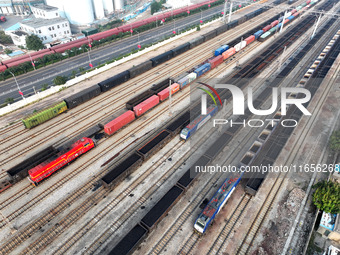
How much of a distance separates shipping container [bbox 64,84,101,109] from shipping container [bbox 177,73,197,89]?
80.0ft

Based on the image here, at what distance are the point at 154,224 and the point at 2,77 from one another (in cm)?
7435

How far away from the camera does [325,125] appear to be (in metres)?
54.0

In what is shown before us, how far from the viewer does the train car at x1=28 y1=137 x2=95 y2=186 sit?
38.9 m

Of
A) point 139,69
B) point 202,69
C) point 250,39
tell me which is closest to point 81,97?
point 139,69

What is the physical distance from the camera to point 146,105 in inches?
2200

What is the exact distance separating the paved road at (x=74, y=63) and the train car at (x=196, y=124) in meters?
50.9

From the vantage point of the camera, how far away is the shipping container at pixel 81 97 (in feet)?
191

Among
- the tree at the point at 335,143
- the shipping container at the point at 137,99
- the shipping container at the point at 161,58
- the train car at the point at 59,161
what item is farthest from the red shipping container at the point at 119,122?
the tree at the point at 335,143

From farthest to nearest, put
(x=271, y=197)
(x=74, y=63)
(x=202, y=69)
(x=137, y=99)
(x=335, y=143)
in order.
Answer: (x=74, y=63)
(x=202, y=69)
(x=137, y=99)
(x=335, y=143)
(x=271, y=197)

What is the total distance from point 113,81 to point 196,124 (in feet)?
105

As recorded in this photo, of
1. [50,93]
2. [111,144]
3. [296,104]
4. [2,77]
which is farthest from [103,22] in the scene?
[296,104]

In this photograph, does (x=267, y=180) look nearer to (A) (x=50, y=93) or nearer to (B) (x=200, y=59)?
(B) (x=200, y=59)

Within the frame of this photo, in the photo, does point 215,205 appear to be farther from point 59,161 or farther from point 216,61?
point 216,61

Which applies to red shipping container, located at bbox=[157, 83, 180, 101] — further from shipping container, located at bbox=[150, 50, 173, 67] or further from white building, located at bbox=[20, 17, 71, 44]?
white building, located at bbox=[20, 17, 71, 44]
